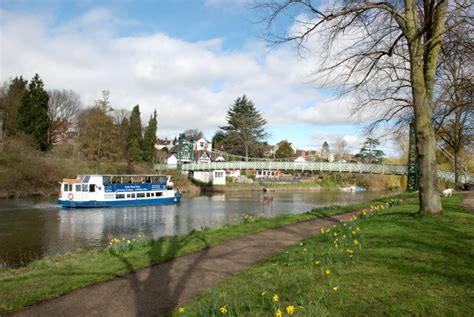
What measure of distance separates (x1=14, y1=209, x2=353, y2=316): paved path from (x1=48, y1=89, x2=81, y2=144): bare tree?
64.4 meters

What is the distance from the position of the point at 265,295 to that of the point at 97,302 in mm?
2571

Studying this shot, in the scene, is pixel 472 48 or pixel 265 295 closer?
pixel 265 295

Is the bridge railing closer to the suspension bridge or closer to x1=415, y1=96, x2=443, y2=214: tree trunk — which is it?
the suspension bridge

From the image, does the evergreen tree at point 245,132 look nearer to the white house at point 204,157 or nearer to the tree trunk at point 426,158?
the white house at point 204,157

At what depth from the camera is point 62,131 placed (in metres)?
68.1

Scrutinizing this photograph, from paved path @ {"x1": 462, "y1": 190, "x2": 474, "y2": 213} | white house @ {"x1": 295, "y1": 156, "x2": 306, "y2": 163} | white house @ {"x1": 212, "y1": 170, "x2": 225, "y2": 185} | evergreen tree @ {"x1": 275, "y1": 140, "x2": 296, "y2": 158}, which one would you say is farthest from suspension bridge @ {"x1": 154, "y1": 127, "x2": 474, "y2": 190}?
evergreen tree @ {"x1": 275, "y1": 140, "x2": 296, "y2": 158}

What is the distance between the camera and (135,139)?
6688cm

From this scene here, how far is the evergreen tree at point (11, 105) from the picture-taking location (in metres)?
52.4

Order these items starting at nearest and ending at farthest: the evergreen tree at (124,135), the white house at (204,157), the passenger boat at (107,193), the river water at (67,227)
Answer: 1. the river water at (67,227)
2. the passenger boat at (107,193)
3. the evergreen tree at (124,135)
4. the white house at (204,157)

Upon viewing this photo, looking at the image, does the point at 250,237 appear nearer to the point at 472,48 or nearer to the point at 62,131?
the point at 472,48

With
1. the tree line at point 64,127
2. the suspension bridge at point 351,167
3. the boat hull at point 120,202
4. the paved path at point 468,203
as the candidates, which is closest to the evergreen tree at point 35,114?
the tree line at point 64,127

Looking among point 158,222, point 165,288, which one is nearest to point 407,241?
point 165,288

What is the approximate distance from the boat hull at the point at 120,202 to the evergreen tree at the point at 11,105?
24159 millimetres

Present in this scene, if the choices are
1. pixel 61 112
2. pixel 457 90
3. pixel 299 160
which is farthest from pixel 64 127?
pixel 457 90
